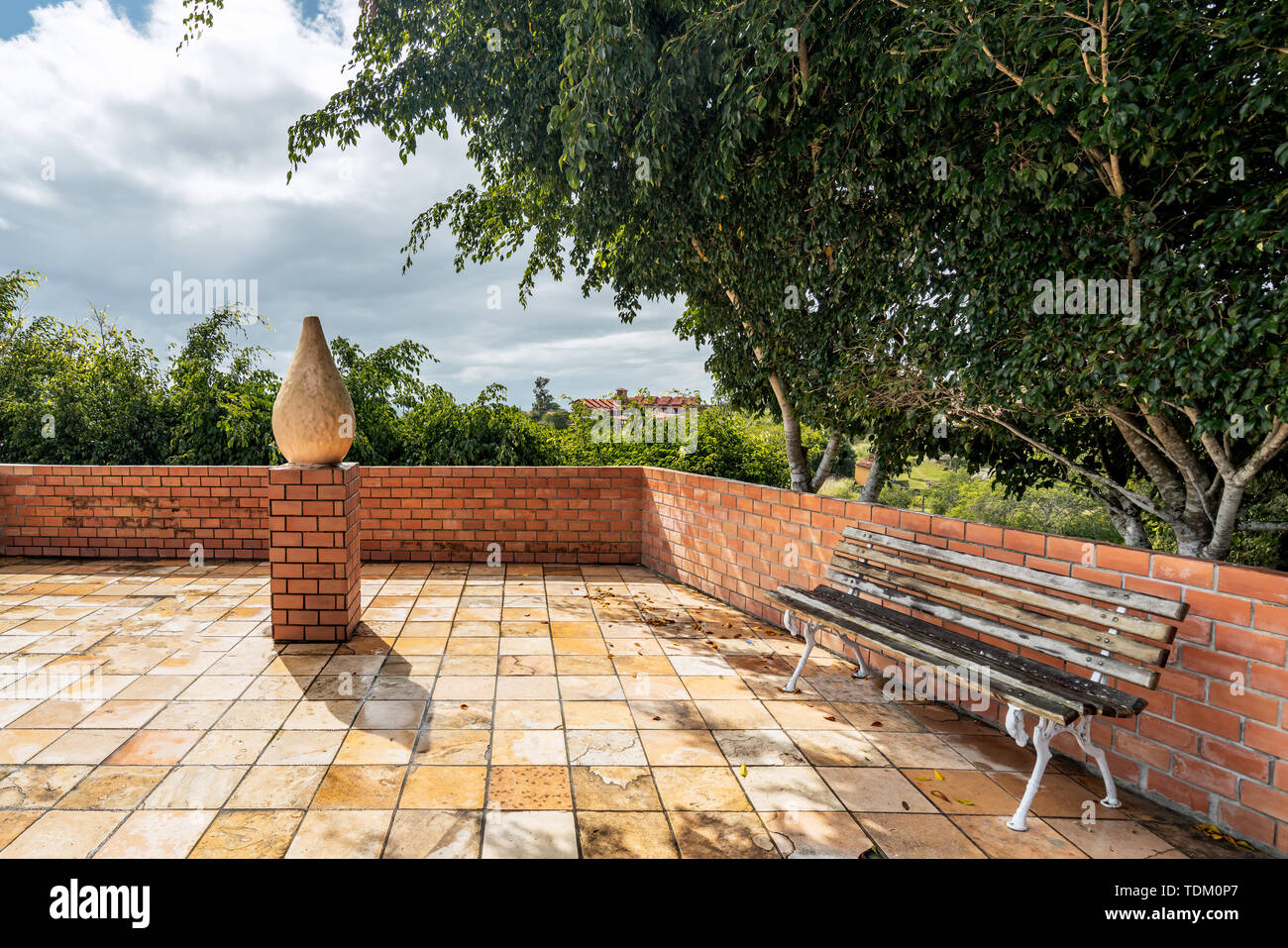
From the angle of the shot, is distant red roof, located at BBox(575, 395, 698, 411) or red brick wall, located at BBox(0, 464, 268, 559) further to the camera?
distant red roof, located at BBox(575, 395, 698, 411)

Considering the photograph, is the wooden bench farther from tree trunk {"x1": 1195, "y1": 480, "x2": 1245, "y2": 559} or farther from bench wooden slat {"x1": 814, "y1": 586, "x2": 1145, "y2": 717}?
tree trunk {"x1": 1195, "y1": 480, "x2": 1245, "y2": 559}

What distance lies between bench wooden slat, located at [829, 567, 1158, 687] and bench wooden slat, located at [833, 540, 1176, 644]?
0.14 m

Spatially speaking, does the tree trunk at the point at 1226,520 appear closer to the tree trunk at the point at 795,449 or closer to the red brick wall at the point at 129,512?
the tree trunk at the point at 795,449

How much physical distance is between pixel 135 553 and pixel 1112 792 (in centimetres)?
848

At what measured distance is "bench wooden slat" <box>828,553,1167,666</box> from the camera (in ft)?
8.52

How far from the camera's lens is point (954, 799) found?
9.08ft

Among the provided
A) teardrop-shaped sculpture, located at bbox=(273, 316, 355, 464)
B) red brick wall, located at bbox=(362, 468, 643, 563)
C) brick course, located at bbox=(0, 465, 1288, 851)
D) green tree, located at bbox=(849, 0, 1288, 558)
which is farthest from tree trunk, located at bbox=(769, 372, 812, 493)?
teardrop-shaped sculpture, located at bbox=(273, 316, 355, 464)

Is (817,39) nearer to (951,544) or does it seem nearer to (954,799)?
(951,544)

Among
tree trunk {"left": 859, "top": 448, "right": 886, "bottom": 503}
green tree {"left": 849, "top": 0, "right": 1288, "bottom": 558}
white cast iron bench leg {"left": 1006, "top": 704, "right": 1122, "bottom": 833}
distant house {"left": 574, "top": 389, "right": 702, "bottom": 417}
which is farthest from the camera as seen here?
distant house {"left": 574, "top": 389, "right": 702, "bottom": 417}

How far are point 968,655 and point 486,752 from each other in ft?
7.37

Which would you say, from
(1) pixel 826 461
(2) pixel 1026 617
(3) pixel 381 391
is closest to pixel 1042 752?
(2) pixel 1026 617
